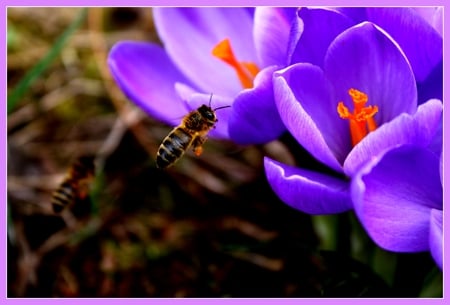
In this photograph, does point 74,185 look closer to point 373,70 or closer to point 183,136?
point 183,136

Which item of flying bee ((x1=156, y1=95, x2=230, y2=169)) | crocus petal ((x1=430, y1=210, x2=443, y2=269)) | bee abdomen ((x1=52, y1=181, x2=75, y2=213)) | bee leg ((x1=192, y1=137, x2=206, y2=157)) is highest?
flying bee ((x1=156, y1=95, x2=230, y2=169))

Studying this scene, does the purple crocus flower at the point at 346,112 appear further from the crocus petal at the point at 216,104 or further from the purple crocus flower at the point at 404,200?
the crocus petal at the point at 216,104

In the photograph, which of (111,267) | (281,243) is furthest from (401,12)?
(111,267)

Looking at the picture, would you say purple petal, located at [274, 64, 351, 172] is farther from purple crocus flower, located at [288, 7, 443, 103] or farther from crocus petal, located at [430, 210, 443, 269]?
crocus petal, located at [430, 210, 443, 269]

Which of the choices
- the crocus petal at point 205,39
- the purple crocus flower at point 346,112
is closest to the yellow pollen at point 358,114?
the purple crocus flower at point 346,112

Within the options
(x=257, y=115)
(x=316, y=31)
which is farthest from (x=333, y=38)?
(x=257, y=115)

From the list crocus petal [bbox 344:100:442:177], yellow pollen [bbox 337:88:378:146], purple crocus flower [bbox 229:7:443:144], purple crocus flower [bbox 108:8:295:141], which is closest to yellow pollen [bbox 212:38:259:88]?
purple crocus flower [bbox 108:8:295:141]
